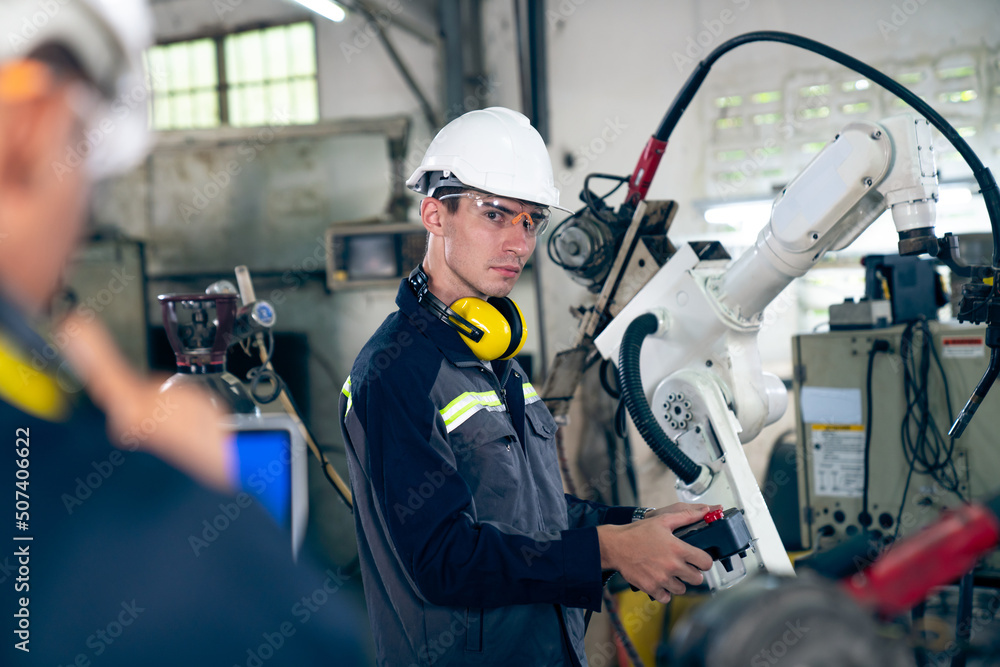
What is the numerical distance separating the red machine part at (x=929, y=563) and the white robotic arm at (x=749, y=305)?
1.18 meters

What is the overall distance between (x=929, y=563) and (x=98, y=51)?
0.60 m

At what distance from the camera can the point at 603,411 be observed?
4.02 m

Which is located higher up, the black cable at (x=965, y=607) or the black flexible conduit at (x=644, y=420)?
the black flexible conduit at (x=644, y=420)

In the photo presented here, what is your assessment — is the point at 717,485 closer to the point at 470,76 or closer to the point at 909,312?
the point at 909,312

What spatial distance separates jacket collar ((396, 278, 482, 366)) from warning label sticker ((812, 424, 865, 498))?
1876 millimetres

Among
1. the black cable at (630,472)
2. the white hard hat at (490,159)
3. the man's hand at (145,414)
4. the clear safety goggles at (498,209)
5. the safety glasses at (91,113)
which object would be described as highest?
the white hard hat at (490,159)

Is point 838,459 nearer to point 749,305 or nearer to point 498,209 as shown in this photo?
point 749,305

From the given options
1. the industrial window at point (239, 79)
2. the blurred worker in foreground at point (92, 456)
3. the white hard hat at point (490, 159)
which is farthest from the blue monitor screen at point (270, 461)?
the industrial window at point (239, 79)

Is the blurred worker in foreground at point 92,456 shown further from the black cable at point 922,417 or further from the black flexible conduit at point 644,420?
the black cable at point 922,417

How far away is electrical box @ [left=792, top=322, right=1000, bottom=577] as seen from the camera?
2533 millimetres

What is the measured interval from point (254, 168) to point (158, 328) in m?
1.29

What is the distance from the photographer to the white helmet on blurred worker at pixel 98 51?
Answer: 38 cm

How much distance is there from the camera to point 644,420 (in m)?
1.75

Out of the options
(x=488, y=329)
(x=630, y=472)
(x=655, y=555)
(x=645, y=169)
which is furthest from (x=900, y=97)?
(x=630, y=472)
